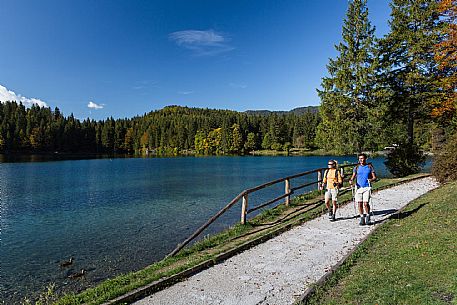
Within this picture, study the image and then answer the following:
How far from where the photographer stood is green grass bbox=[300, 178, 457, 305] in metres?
5.68

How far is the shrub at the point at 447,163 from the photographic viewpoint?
57.6ft

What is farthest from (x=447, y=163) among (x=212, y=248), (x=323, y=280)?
(x=323, y=280)

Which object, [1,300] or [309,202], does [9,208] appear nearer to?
[1,300]

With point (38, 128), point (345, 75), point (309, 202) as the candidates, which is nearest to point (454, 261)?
point (309, 202)

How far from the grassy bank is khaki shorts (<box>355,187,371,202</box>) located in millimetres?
2171

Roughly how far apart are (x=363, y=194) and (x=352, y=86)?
19.0 meters

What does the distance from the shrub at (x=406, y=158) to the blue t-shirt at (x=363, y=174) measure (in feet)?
54.6

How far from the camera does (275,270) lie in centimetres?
795

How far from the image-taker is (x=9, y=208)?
23844 mm

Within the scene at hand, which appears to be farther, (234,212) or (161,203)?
(161,203)

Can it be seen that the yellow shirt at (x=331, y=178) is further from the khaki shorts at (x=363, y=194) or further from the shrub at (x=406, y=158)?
the shrub at (x=406, y=158)

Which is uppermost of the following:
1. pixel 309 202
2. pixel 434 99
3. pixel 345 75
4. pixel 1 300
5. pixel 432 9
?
pixel 432 9

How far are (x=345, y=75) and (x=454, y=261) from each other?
2378cm

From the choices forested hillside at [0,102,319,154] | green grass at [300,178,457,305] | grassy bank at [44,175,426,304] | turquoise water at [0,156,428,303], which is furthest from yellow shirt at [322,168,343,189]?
forested hillside at [0,102,319,154]
